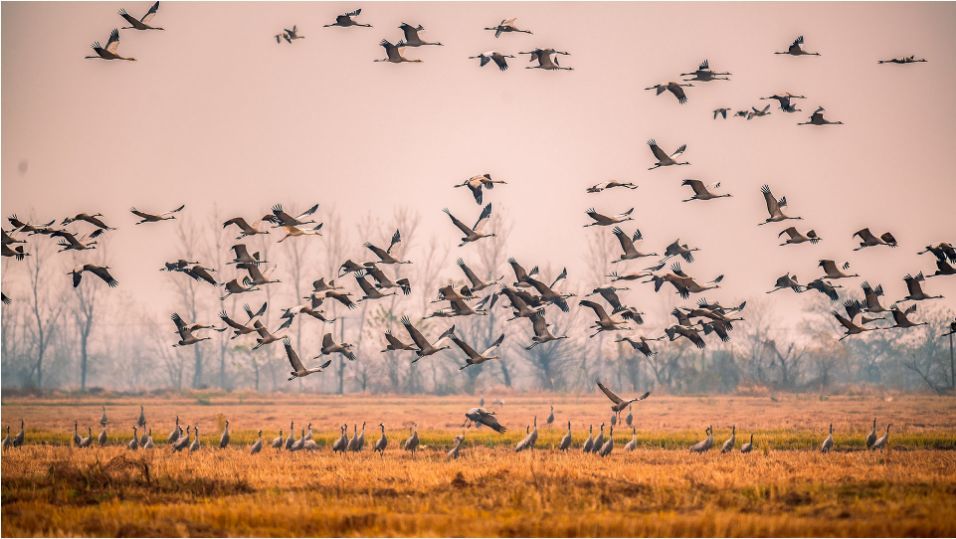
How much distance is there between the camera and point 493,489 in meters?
23.9

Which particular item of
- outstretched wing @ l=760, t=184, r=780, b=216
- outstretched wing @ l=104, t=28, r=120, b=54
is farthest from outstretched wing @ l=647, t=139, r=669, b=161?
outstretched wing @ l=104, t=28, r=120, b=54

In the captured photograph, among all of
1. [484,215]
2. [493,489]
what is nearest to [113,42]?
[484,215]

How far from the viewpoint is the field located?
20.6 meters

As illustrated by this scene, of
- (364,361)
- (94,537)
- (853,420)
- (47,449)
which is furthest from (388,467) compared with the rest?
(364,361)

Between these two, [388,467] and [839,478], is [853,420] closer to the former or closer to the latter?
[839,478]

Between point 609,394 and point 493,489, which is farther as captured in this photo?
point 609,394

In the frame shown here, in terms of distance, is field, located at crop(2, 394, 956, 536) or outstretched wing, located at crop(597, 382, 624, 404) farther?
outstretched wing, located at crop(597, 382, 624, 404)

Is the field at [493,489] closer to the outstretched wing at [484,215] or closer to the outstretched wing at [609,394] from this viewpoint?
the outstretched wing at [609,394]

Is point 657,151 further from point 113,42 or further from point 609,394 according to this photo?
point 113,42

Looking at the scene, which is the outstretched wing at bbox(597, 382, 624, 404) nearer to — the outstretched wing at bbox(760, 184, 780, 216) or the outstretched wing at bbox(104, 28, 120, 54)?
the outstretched wing at bbox(760, 184, 780, 216)

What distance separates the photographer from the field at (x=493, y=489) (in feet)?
67.7

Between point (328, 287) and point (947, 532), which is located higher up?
point (328, 287)

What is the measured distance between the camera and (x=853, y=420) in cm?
4672

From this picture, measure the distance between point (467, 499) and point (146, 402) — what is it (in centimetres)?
4752
